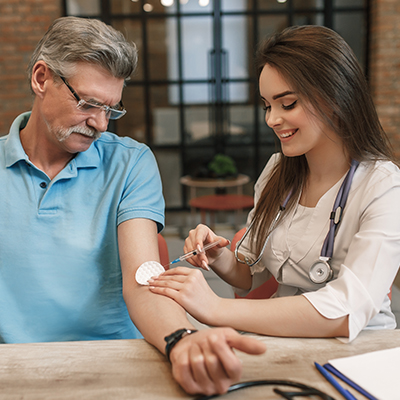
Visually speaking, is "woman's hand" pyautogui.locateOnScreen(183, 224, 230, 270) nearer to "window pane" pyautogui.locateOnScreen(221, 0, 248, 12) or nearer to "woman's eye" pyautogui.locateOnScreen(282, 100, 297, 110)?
"woman's eye" pyautogui.locateOnScreen(282, 100, 297, 110)

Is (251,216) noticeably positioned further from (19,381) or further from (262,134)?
(262,134)

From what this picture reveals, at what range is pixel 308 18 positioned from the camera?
5133mm

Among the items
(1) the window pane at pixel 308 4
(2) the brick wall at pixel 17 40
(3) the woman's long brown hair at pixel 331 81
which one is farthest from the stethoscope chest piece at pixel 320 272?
(1) the window pane at pixel 308 4

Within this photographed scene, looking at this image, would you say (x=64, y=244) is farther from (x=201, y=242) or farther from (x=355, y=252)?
(x=355, y=252)

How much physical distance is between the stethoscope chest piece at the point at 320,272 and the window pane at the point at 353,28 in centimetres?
465

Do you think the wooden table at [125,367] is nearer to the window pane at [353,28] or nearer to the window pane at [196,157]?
the window pane at [196,157]

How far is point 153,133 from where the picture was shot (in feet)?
17.7

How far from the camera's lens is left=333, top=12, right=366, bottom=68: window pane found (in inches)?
200

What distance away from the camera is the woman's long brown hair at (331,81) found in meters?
1.11

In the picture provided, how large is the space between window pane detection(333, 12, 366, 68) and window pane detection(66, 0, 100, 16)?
287 cm

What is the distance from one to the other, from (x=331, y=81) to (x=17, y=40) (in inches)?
182

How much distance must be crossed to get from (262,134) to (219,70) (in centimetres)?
96

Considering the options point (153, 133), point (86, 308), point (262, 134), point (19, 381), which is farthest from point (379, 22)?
point (19, 381)

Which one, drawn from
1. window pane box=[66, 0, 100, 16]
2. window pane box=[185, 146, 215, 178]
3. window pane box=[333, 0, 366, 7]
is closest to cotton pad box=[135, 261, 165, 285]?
window pane box=[185, 146, 215, 178]
